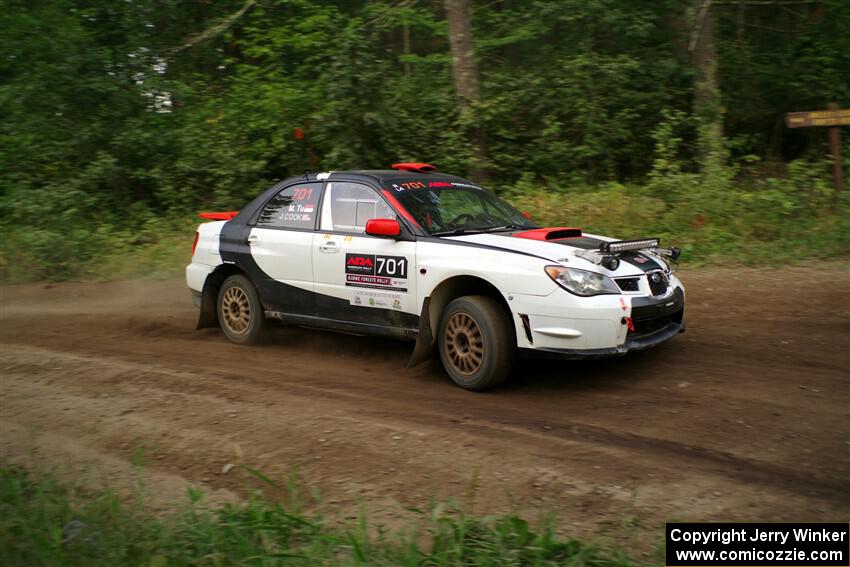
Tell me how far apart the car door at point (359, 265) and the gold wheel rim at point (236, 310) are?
1.06 meters

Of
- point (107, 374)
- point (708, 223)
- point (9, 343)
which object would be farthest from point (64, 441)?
point (708, 223)

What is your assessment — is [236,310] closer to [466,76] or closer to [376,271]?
[376,271]

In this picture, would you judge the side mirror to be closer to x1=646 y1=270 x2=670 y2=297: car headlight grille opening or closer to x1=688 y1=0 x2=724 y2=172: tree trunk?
x1=646 y1=270 x2=670 y2=297: car headlight grille opening

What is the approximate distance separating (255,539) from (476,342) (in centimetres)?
277

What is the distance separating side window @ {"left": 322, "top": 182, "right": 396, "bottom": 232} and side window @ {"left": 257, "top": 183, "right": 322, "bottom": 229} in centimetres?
17

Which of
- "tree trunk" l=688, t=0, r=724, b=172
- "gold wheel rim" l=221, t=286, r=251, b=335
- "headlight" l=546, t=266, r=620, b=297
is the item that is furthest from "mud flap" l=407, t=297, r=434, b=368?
"tree trunk" l=688, t=0, r=724, b=172

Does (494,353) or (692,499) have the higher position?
(494,353)

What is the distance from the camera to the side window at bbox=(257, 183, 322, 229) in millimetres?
7570

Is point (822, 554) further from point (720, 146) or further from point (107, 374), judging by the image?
point (720, 146)

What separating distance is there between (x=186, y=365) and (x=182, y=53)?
497 inches

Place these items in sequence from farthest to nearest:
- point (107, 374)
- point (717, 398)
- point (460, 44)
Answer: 1. point (460, 44)
2. point (107, 374)
3. point (717, 398)

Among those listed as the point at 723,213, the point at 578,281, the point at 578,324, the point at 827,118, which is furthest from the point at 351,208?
the point at 827,118

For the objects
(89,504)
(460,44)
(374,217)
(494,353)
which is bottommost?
(89,504)

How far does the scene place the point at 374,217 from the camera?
7.04 m
